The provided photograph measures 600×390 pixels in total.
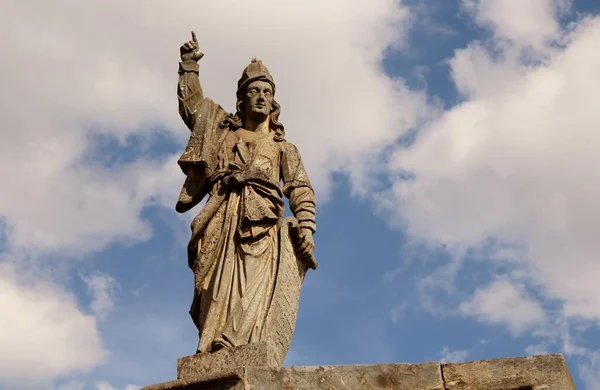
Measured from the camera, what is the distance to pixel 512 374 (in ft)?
23.8

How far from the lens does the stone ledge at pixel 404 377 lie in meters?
7.16

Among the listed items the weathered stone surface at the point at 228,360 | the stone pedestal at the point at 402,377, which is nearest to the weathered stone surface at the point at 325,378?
the stone pedestal at the point at 402,377

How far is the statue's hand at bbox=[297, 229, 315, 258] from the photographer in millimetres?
8852

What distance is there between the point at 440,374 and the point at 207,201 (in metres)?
3.07

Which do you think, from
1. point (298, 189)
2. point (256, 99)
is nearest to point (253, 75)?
point (256, 99)

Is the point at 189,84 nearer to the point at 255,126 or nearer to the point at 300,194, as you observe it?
the point at 255,126

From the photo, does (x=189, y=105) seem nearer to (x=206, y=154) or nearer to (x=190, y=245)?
(x=206, y=154)

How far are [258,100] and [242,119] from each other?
0.31 m

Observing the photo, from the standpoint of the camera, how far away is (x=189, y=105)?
9.65 m

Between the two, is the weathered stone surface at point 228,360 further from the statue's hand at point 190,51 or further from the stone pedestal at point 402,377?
the statue's hand at point 190,51

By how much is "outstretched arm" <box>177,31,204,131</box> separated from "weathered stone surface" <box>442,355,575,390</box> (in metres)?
4.05

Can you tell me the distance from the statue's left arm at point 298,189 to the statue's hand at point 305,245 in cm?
9

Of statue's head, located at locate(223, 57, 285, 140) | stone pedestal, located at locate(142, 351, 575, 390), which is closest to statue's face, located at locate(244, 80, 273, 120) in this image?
statue's head, located at locate(223, 57, 285, 140)

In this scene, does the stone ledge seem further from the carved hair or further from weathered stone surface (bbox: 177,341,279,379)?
the carved hair
